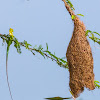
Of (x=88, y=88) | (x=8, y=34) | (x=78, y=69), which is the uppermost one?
(x=8, y=34)

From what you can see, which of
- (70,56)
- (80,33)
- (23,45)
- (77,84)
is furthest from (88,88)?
(23,45)

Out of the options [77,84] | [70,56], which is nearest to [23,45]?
[70,56]

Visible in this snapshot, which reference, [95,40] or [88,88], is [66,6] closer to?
[95,40]

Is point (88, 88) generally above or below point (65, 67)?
below

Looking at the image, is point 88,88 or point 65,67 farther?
point 65,67

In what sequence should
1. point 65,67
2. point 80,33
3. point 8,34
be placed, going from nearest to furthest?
1. point 8,34
2. point 80,33
3. point 65,67

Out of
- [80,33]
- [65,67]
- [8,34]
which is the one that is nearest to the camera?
[8,34]
